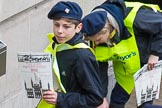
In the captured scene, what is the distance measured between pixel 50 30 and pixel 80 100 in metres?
1.85

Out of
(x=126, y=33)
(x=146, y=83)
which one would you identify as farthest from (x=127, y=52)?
(x=146, y=83)

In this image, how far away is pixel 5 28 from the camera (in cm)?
433

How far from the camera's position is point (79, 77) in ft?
10.7

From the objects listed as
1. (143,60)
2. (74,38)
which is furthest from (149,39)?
(74,38)

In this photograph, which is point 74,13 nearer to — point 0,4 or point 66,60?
point 66,60

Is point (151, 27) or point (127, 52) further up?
point (151, 27)

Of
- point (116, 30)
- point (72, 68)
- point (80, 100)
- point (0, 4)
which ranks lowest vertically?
point (80, 100)

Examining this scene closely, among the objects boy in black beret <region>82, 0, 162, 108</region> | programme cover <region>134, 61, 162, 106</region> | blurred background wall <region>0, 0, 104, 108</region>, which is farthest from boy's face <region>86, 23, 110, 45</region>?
blurred background wall <region>0, 0, 104, 108</region>

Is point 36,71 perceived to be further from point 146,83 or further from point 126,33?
point 146,83

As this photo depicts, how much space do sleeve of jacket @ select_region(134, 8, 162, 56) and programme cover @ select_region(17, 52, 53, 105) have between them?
1.13 metres

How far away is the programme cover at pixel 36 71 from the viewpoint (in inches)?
125

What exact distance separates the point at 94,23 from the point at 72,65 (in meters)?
0.66

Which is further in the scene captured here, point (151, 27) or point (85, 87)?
point (151, 27)

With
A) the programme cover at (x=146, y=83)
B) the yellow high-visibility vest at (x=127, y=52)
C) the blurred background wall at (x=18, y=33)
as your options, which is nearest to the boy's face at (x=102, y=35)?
the yellow high-visibility vest at (x=127, y=52)
